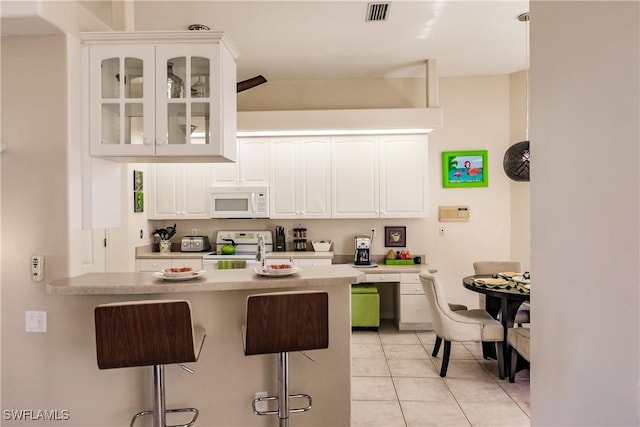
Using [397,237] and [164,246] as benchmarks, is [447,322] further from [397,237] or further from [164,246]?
[164,246]

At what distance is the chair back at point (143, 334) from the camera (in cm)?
171

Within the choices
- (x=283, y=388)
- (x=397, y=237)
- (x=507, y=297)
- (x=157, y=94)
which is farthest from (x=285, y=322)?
(x=397, y=237)

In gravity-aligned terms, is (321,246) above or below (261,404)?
above

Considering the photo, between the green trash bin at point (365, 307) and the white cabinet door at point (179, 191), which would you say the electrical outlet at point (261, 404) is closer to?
the green trash bin at point (365, 307)

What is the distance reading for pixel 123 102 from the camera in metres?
2.23

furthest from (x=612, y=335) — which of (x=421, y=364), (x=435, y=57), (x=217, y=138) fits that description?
(x=435, y=57)

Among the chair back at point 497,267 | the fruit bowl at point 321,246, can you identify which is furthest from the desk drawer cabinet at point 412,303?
the fruit bowl at point 321,246

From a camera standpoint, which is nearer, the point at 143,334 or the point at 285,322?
the point at 143,334

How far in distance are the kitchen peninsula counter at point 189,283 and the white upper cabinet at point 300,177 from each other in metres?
2.55

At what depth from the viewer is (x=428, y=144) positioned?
4.91 metres

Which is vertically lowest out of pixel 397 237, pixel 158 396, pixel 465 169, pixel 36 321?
pixel 158 396

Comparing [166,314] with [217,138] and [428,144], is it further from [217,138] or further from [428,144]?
[428,144]

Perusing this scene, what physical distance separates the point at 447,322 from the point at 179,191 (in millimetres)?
3561

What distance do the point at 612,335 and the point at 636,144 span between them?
45 centimetres
